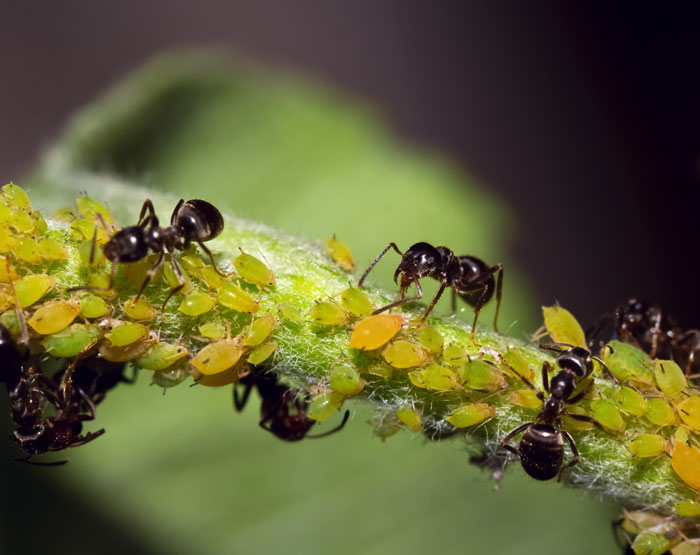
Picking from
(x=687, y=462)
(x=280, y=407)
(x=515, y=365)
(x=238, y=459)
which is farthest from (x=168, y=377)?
(x=238, y=459)

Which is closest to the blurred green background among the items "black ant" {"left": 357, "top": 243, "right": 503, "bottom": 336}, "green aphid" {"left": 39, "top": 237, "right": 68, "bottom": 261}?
"black ant" {"left": 357, "top": 243, "right": 503, "bottom": 336}

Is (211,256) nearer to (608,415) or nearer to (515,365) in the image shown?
(515,365)

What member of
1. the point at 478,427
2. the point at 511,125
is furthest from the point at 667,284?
the point at 478,427

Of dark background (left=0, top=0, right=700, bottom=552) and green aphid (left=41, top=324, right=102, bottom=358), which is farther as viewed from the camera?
dark background (left=0, top=0, right=700, bottom=552)

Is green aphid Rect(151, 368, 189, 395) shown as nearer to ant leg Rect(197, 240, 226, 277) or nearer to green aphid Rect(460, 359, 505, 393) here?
ant leg Rect(197, 240, 226, 277)

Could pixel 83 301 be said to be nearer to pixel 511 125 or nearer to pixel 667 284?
pixel 667 284

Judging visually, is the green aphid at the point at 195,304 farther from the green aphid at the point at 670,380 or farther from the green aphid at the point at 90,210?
the green aphid at the point at 670,380

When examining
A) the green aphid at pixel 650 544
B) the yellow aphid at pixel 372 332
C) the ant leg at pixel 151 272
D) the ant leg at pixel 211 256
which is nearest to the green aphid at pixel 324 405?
the yellow aphid at pixel 372 332
